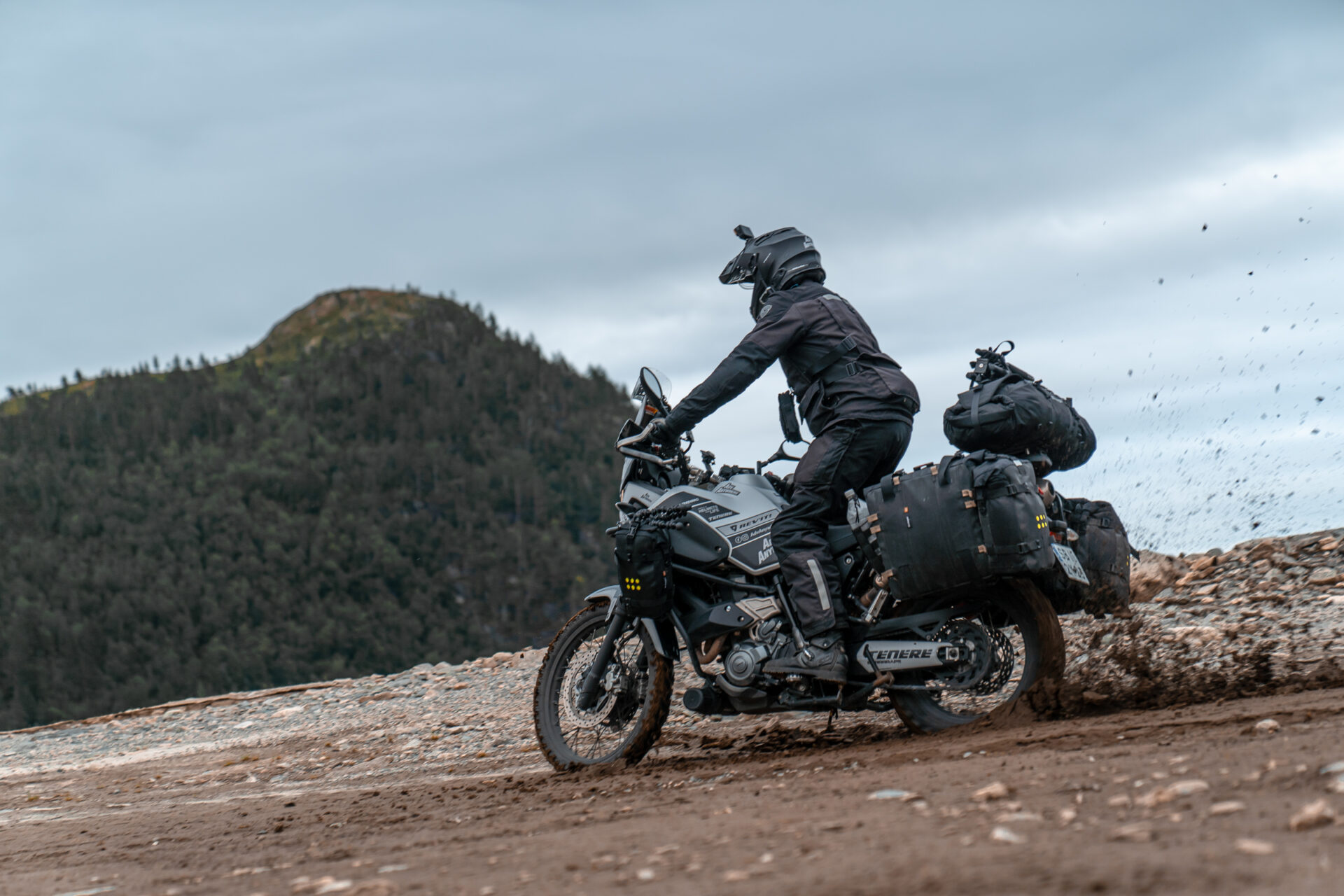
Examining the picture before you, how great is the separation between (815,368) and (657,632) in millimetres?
1563

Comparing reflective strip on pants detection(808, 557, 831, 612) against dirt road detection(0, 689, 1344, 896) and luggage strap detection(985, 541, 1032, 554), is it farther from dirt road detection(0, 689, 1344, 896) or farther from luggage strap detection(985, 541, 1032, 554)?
luggage strap detection(985, 541, 1032, 554)

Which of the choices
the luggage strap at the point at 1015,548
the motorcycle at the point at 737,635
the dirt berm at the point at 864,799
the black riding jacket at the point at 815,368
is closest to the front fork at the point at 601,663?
the motorcycle at the point at 737,635

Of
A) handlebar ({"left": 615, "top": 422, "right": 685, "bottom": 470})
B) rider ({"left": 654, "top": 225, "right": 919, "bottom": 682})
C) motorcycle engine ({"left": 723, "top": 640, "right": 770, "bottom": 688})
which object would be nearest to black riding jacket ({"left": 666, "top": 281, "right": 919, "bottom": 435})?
rider ({"left": 654, "top": 225, "right": 919, "bottom": 682})

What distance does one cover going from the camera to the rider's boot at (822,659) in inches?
216

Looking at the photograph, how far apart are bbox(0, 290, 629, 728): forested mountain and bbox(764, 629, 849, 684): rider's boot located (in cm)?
9441

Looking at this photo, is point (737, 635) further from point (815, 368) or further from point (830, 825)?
point (830, 825)

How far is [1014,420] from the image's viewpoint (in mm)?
5281

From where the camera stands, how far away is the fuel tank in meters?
5.91

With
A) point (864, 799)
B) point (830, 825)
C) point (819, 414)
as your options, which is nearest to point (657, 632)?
point (819, 414)

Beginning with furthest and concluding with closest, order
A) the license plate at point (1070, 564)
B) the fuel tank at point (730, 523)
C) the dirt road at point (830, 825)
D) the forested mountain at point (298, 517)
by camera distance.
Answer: the forested mountain at point (298, 517) → the fuel tank at point (730, 523) → the license plate at point (1070, 564) → the dirt road at point (830, 825)

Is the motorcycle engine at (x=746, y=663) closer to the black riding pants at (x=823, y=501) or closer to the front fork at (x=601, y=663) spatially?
the black riding pants at (x=823, y=501)

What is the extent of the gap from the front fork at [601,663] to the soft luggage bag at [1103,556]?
2.29 meters

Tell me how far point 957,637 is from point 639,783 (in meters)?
1.56

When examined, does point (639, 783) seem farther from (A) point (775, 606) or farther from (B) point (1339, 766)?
(B) point (1339, 766)
